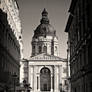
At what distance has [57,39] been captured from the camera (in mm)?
118625

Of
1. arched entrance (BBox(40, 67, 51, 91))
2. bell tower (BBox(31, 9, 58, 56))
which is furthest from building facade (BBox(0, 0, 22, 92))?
bell tower (BBox(31, 9, 58, 56))

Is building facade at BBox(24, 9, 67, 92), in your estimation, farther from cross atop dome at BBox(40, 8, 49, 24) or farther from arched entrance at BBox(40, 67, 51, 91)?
cross atop dome at BBox(40, 8, 49, 24)

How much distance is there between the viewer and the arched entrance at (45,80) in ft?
370

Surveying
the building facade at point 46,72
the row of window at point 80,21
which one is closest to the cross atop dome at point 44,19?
the building facade at point 46,72

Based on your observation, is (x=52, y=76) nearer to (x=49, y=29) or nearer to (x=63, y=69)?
(x=63, y=69)

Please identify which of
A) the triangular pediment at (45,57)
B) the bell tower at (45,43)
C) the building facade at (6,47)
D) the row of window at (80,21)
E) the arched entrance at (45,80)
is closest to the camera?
the row of window at (80,21)

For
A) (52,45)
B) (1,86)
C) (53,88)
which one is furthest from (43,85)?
(1,86)

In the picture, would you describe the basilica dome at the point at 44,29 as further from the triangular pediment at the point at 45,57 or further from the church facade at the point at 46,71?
the triangular pediment at the point at 45,57

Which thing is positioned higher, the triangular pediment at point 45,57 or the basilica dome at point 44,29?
the basilica dome at point 44,29

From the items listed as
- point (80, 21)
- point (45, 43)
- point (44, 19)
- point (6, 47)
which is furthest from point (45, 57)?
point (80, 21)

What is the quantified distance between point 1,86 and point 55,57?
76.1 meters

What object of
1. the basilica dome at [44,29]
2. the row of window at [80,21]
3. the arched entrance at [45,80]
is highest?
the basilica dome at [44,29]

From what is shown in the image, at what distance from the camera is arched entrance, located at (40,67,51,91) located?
113m

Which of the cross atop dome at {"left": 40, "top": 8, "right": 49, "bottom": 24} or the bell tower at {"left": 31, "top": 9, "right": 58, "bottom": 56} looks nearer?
the bell tower at {"left": 31, "top": 9, "right": 58, "bottom": 56}
